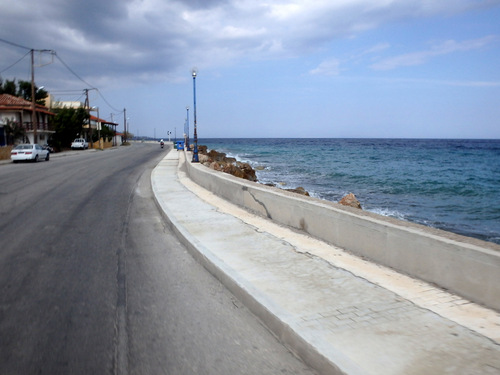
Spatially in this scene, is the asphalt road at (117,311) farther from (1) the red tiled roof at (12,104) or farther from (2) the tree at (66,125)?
(2) the tree at (66,125)

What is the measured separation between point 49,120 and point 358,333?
6712 cm

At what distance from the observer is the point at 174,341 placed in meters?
3.96

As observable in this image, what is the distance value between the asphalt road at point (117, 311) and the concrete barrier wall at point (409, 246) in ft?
6.71

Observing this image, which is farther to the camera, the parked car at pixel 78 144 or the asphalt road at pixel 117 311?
the parked car at pixel 78 144

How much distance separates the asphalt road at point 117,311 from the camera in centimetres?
358

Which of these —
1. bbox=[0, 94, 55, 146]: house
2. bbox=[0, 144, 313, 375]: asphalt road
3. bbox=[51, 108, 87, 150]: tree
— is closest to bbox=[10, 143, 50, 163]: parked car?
bbox=[0, 94, 55, 146]: house

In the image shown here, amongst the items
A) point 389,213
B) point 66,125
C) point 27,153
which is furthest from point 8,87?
point 389,213

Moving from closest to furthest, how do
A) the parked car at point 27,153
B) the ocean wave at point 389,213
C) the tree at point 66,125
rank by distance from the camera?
the ocean wave at point 389,213, the parked car at point 27,153, the tree at point 66,125

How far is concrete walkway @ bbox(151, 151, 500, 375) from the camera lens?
10.9 ft

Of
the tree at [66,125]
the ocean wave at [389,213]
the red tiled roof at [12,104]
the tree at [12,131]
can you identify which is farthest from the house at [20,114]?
the ocean wave at [389,213]

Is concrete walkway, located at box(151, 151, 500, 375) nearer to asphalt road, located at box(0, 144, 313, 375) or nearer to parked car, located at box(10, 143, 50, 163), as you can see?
asphalt road, located at box(0, 144, 313, 375)

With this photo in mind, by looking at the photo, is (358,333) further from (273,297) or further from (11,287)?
(11,287)

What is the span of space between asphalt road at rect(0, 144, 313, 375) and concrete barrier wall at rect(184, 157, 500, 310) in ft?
6.71

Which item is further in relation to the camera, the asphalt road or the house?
the house
